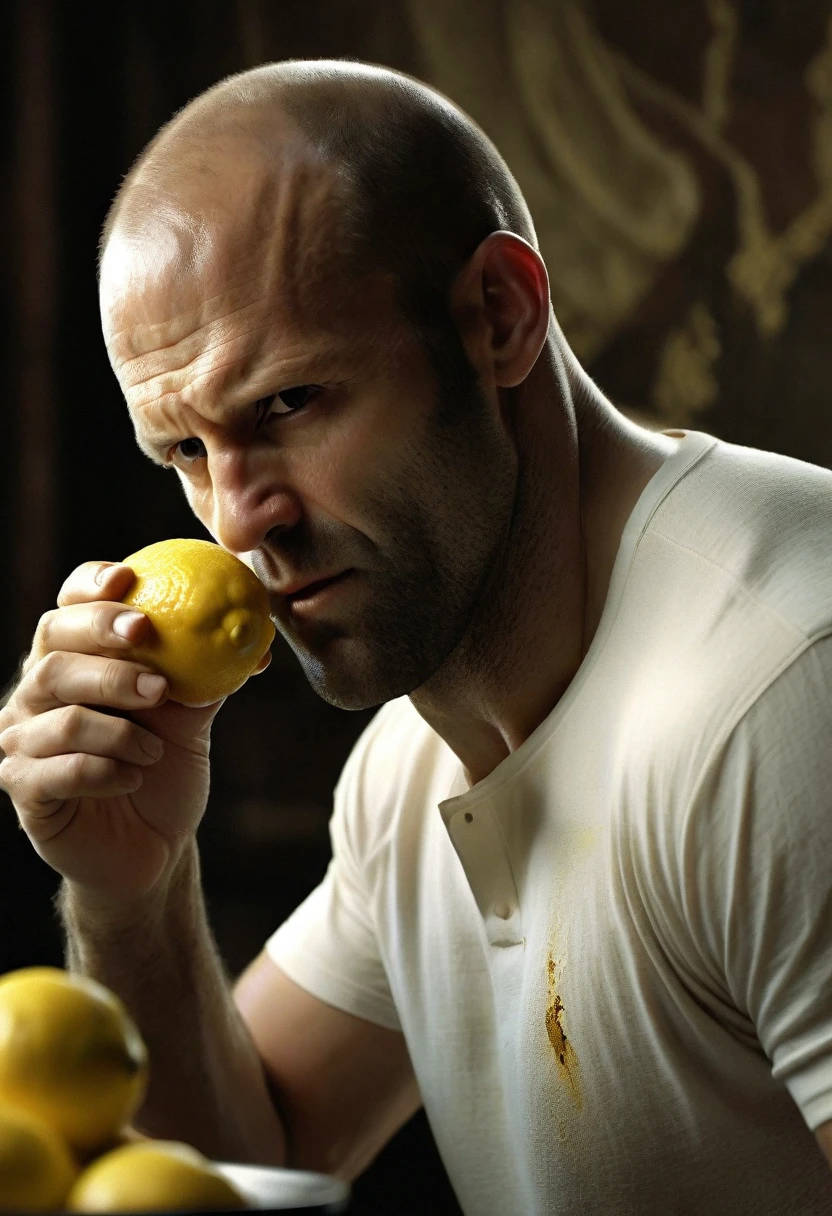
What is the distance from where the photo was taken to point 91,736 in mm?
1125

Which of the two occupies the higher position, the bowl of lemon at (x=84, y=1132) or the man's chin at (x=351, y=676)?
the bowl of lemon at (x=84, y=1132)

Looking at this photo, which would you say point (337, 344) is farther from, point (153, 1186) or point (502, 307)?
point (153, 1186)

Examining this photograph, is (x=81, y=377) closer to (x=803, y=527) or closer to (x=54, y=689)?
(x=54, y=689)

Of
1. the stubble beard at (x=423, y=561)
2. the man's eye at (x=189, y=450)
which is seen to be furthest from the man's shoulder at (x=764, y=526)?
the man's eye at (x=189, y=450)

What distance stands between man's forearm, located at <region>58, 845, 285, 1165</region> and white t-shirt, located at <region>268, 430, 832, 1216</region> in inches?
9.3

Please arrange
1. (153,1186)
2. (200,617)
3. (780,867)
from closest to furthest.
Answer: (153,1186), (780,867), (200,617)

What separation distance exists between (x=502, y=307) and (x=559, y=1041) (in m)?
0.64

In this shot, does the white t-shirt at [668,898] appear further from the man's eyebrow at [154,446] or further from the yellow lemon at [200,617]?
the man's eyebrow at [154,446]

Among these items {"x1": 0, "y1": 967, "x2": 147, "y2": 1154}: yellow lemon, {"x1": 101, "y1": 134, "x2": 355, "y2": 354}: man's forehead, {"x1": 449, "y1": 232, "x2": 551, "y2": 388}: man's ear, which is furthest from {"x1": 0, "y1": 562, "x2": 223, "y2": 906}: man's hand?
{"x1": 0, "y1": 967, "x2": 147, "y2": 1154}: yellow lemon

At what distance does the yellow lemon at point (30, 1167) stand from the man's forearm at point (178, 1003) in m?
0.82

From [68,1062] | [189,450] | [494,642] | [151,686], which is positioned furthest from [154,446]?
[68,1062]

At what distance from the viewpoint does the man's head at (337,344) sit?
1.14 metres

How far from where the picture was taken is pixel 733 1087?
1089mm

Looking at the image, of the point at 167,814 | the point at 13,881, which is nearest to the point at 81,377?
the point at 13,881
